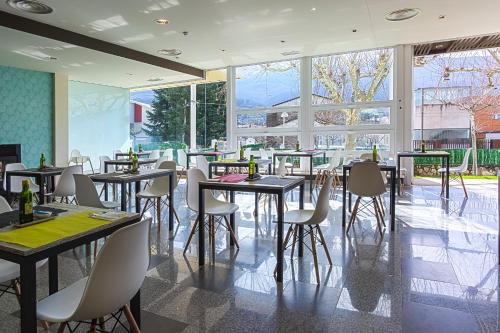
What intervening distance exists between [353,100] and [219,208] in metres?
6.03

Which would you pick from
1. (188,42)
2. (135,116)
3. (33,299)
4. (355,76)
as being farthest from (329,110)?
(33,299)

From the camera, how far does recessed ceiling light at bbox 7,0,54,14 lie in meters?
4.98

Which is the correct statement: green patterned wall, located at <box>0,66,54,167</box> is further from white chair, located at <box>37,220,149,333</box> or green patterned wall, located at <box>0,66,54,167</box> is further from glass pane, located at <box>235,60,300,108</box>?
white chair, located at <box>37,220,149,333</box>

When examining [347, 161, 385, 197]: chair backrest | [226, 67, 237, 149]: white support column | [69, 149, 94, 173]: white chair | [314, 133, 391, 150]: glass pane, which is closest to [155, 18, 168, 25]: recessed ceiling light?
[347, 161, 385, 197]: chair backrest

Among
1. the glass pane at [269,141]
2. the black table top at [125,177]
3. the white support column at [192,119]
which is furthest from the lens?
the white support column at [192,119]

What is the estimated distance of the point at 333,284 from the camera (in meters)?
2.91

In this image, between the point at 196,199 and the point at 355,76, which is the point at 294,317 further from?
the point at 355,76

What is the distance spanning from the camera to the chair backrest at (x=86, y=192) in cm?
375

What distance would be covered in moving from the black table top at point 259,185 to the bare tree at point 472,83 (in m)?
8.18

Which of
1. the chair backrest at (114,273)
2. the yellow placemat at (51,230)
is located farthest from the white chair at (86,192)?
the chair backrest at (114,273)

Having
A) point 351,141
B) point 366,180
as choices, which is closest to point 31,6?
point 366,180

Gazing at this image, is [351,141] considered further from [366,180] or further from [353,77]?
[366,180]

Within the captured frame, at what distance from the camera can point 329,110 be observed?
899 centimetres

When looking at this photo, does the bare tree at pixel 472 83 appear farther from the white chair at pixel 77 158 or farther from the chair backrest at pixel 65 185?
the white chair at pixel 77 158
